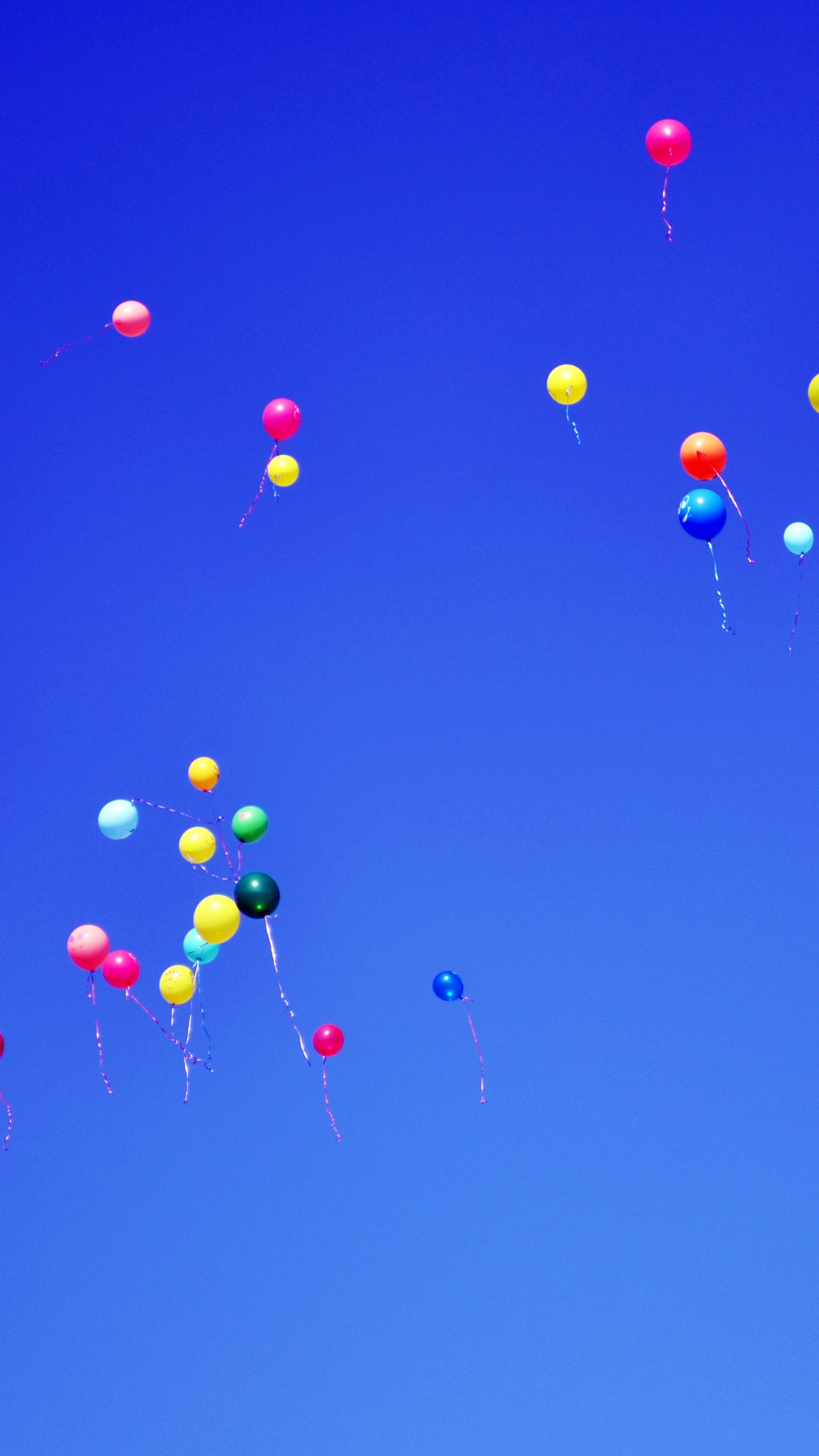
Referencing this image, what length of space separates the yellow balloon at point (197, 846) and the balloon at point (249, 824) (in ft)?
1.27

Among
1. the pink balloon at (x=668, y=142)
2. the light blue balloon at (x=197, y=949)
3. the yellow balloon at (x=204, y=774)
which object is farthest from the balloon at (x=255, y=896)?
the pink balloon at (x=668, y=142)

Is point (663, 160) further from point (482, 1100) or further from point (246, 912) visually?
point (482, 1100)

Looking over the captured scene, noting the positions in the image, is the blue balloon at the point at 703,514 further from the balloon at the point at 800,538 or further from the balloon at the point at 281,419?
the balloon at the point at 281,419

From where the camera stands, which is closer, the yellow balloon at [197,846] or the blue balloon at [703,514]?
the blue balloon at [703,514]

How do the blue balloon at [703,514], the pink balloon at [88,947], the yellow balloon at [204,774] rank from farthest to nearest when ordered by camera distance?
the yellow balloon at [204,774] < the pink balloon at [88,947] < the blue balloon at [703,514]

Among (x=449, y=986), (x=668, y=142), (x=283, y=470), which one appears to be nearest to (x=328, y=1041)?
(x=449, y=986)

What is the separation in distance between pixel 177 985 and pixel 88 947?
684 millimetres

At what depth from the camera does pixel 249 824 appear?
8.80 meters

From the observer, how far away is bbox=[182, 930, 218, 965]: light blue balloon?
29.6 feet

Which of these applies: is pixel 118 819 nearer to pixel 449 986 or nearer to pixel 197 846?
pixel 197 846

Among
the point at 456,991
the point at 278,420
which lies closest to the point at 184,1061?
the point at 456,991

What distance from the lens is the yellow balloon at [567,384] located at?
8977 millimetres

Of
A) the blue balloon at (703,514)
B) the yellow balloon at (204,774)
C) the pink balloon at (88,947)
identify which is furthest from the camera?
the yellow balloon at (204,774)

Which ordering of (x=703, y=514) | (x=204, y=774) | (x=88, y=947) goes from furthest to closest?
1. (x=204, y=774)
2. (x=88, y=947)
3. (x=703, y=514)
